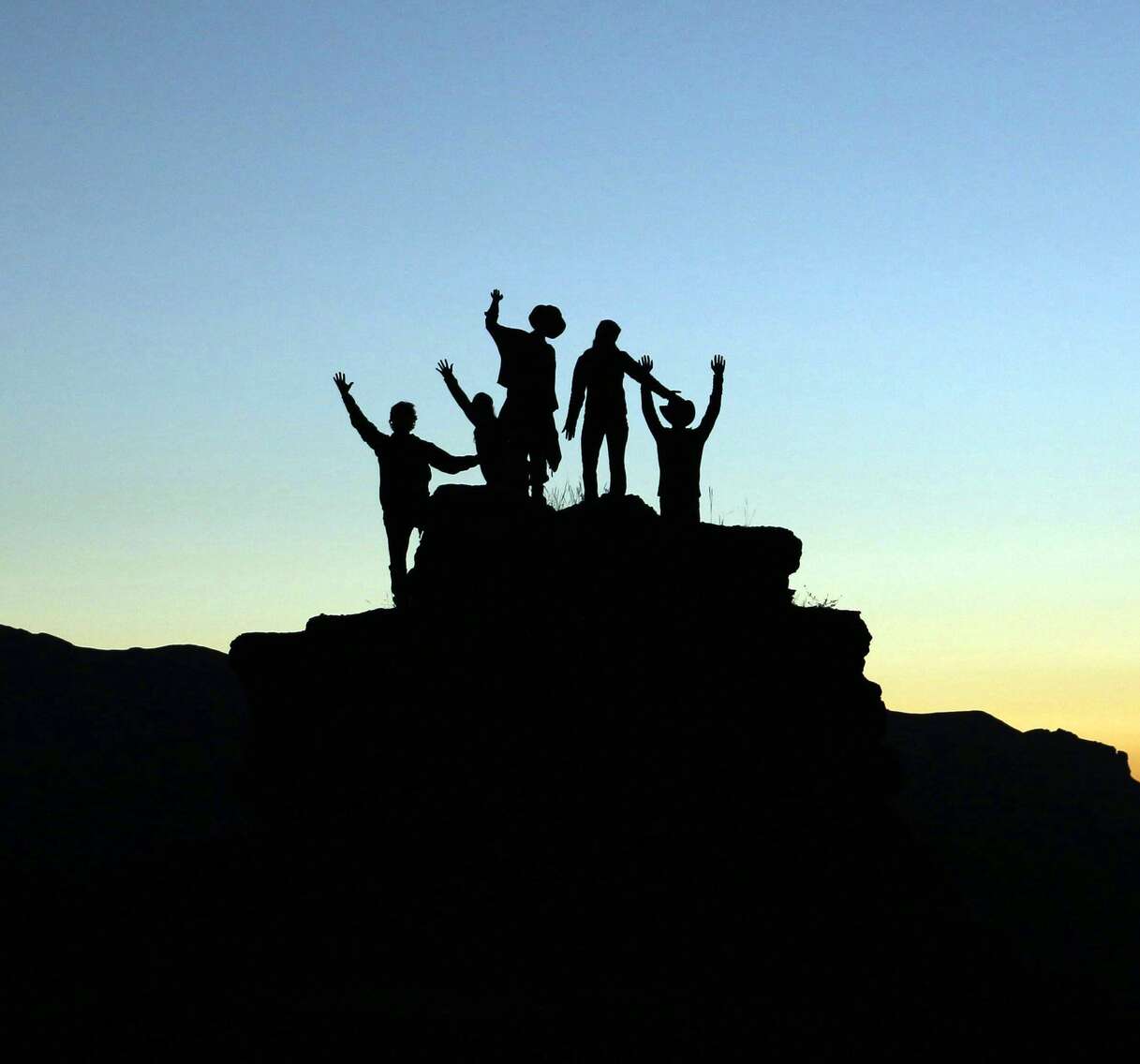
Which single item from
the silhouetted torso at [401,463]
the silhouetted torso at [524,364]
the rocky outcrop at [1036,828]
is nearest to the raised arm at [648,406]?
the silhouetted torso at [524,364]

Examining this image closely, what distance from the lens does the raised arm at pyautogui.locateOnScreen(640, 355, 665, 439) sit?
50.9ft

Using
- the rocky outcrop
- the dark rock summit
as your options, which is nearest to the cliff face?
the dark rock summit

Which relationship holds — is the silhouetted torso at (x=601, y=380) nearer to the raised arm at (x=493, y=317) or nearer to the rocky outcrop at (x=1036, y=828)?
the raised arm at (x=493, y=317)

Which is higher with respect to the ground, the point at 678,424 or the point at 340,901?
the point at 678,424

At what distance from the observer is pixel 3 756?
4816 cm

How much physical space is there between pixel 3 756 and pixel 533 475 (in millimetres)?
37990

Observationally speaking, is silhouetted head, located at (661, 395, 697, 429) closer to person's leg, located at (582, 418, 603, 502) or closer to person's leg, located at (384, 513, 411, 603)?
person's leg, located at (582, 418, 603, 502)

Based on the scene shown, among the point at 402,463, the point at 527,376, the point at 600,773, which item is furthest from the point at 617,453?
the point at 600,773

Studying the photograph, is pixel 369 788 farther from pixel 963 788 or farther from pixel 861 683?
pixel 963 788

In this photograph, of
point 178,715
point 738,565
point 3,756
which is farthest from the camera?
point 178,715

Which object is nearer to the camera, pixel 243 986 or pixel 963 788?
pixel 243 986

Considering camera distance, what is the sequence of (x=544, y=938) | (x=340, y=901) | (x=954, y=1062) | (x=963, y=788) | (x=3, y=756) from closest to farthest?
(x=954, y=1062)
(x=544, y=938)
(x=340, y=901)
(x=3, y=756)
(x=963, y=788)

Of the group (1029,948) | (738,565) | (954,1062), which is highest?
(738,565)

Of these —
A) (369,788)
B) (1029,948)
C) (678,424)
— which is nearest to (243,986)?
(369,788)
